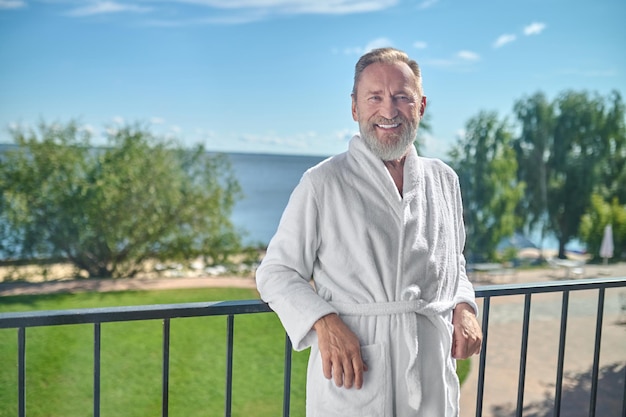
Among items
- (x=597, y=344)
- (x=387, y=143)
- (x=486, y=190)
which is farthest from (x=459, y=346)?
(x=486, y=190)

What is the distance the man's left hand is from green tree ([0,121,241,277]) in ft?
55.5

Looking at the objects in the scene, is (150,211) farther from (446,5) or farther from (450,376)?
(446,5)

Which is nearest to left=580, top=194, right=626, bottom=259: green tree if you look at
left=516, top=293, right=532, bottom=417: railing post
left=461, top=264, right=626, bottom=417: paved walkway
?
left=461, top=264, right=626, bottom=417: paved walkway

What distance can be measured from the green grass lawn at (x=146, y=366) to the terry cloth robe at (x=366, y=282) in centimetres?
1148

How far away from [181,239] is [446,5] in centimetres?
1980

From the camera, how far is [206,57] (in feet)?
111

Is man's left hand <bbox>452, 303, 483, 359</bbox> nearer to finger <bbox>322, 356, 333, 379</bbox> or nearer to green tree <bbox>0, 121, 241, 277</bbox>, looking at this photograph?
finger <bbox>322, 356, 333, 379</bbox>

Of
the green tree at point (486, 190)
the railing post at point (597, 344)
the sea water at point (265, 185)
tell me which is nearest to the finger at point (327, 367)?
the railing post at point (597, 344)

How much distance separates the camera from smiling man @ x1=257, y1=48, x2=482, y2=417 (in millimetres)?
1068

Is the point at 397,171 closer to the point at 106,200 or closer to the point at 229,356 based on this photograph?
the point at 229,356

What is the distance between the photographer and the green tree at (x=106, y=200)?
1730cm

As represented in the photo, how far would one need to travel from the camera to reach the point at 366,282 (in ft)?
3.52

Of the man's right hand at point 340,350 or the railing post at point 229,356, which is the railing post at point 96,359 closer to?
the railing post at point 229,356

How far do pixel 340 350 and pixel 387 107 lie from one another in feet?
1.33
